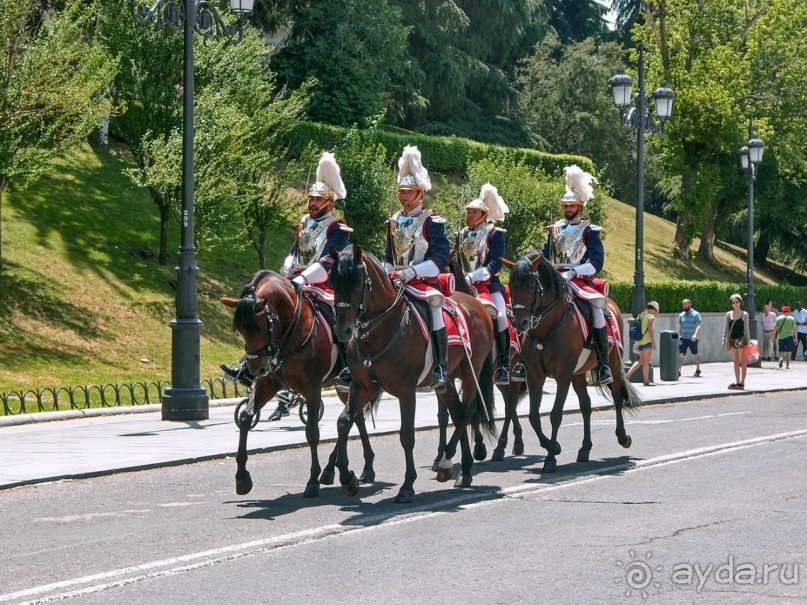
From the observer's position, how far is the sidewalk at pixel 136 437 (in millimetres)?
13797

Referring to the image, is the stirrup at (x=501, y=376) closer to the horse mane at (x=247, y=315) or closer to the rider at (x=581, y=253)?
the rider at (x=581, y=253)

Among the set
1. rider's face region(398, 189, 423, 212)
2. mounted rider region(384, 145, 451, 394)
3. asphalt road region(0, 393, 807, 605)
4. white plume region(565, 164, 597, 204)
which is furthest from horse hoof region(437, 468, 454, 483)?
white plume region(565, 164, 597, 204)

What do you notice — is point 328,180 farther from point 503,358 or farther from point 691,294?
point 691,294

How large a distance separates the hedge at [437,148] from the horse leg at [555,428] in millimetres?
26157

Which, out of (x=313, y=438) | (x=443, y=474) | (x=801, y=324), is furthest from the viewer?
(x=801, y=324)

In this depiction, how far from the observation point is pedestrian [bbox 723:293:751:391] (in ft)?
90.7

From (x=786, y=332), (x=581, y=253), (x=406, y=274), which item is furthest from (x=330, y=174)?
(x=786, y=332)

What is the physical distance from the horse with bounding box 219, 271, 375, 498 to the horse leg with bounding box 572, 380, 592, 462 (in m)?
2.98

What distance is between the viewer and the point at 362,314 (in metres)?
11.0

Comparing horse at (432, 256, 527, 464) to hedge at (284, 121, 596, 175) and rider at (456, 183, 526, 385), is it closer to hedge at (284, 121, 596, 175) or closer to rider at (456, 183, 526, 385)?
rider at (456, 183, 526, 385)

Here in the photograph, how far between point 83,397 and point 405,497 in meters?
12.3

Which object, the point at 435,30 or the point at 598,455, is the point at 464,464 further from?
the point at 435,30

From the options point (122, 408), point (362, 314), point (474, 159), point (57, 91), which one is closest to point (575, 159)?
point (474, 159)

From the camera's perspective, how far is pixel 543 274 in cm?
1352
